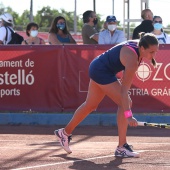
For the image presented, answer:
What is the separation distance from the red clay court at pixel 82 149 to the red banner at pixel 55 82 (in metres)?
0.70

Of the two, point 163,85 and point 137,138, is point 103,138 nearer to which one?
point 137,138

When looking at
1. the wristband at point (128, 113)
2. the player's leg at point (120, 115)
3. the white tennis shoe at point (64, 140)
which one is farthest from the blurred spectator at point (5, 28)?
the wristband at point (128, 113)

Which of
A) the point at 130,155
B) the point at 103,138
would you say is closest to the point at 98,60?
the point at 130,155

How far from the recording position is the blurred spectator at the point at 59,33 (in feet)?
49.2

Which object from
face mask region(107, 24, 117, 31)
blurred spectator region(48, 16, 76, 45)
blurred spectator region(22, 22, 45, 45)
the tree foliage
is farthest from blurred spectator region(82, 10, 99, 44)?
the tree foliage

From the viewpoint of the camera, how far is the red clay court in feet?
30.2

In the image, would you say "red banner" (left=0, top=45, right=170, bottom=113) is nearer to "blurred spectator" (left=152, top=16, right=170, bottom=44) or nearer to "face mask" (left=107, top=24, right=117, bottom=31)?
"face mask" (left=107, top=24, right=117, bottom=31)

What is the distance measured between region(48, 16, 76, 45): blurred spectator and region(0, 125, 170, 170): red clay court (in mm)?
2130

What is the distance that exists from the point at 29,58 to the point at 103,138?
3.02 meters

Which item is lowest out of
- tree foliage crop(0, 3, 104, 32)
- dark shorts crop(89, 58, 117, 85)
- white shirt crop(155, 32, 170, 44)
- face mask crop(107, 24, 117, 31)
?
tree foliage crop(0, 3, 104, 32)

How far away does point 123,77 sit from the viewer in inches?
370

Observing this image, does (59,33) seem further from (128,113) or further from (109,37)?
(128,113)

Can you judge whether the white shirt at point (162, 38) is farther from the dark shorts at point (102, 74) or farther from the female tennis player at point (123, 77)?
the dark shorts at point (102, 74)

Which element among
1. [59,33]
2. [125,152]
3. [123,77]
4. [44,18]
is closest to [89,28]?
[59,33]
